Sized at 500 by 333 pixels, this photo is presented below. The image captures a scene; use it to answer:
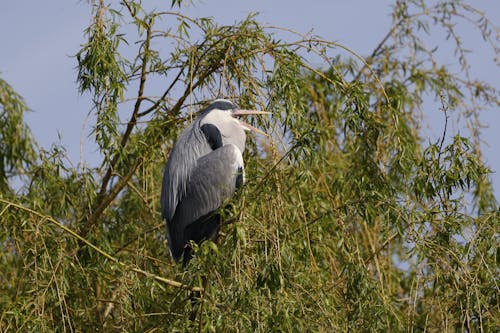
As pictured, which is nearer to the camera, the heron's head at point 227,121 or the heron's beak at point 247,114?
the heron's beak at point 247,114

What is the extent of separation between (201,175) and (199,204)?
138 mm

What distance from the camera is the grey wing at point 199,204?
4.63m

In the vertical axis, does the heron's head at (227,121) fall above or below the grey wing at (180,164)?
above

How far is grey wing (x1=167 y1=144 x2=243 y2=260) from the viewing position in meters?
4.63

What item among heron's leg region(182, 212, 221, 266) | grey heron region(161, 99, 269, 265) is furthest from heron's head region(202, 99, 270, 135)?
heron's leg region(182, 212, 221, 266)

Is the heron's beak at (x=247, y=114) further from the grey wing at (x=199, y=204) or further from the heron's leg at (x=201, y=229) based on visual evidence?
the heron's leg at (x=201, y=229)

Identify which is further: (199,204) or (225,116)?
(199,204)

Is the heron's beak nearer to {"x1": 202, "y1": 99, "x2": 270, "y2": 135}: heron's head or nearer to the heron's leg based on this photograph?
{"x1": 202, "y1": 99, "x2": 270, "y2": 135}: heron's head

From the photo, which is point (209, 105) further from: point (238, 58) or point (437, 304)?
point (437, 304)

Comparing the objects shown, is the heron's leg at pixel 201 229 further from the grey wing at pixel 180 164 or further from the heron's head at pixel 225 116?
the heron's head at pixel 225 116

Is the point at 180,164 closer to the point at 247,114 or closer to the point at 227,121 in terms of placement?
the point at 227,121

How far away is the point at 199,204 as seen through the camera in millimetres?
4723

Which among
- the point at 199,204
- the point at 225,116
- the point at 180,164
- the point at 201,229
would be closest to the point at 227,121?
the point at 225,116

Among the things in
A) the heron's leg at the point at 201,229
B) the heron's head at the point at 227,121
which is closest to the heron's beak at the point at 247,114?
the heron's head at the point at 227,121
